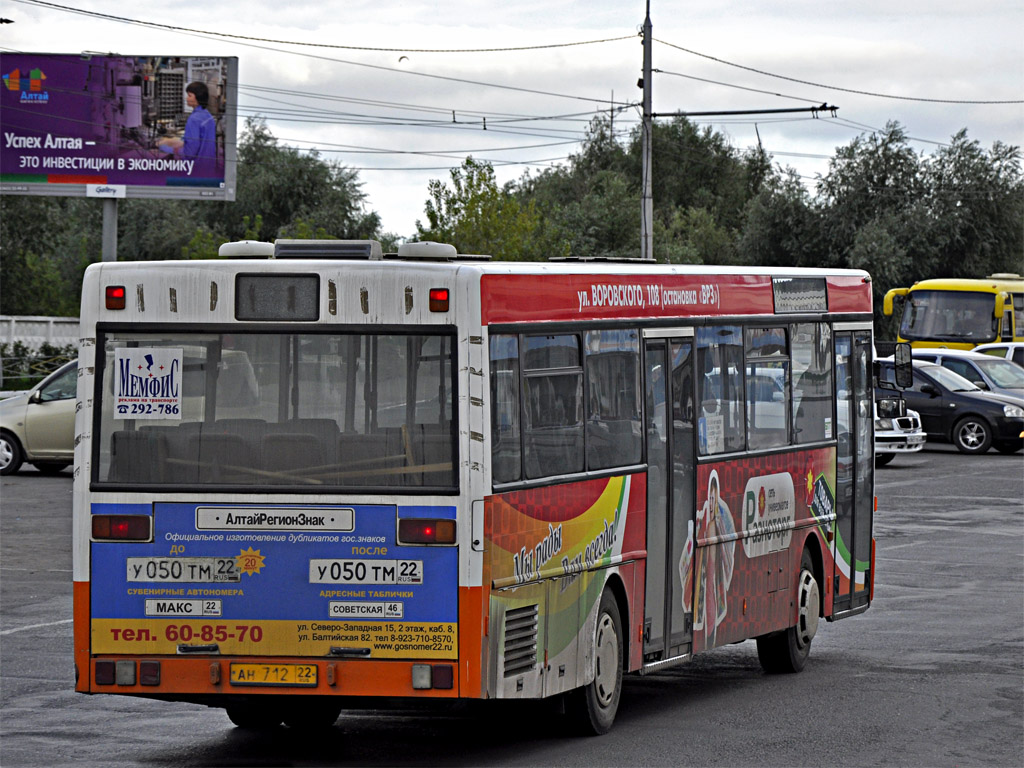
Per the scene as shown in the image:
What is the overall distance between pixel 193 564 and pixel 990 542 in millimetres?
14138

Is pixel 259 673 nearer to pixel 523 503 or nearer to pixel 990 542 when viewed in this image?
pixel 523 503

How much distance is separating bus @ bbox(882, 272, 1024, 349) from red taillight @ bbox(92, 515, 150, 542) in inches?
1634

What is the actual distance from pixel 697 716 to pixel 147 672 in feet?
10.8

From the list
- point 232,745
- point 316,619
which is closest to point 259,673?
point 316,619

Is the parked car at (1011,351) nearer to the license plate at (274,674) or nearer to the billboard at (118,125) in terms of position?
the billboard at (118,125)

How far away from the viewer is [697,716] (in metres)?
10.4

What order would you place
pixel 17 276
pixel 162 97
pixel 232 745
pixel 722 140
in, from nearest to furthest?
pixel 232 745
pixel 162 97
pixel 17 276
pixel 722 140

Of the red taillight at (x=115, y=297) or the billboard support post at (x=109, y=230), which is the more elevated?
the billboard support post at (x=109, y=230)

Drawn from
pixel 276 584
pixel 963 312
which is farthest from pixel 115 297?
pixel 963 312

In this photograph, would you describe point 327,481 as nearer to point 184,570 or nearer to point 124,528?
point 184,570

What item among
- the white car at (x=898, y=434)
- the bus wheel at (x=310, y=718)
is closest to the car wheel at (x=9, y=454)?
the white car at (x=898, y=434)

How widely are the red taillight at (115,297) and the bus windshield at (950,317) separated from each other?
42.3m

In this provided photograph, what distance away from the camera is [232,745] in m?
9.40

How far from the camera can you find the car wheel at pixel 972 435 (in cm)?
3459
